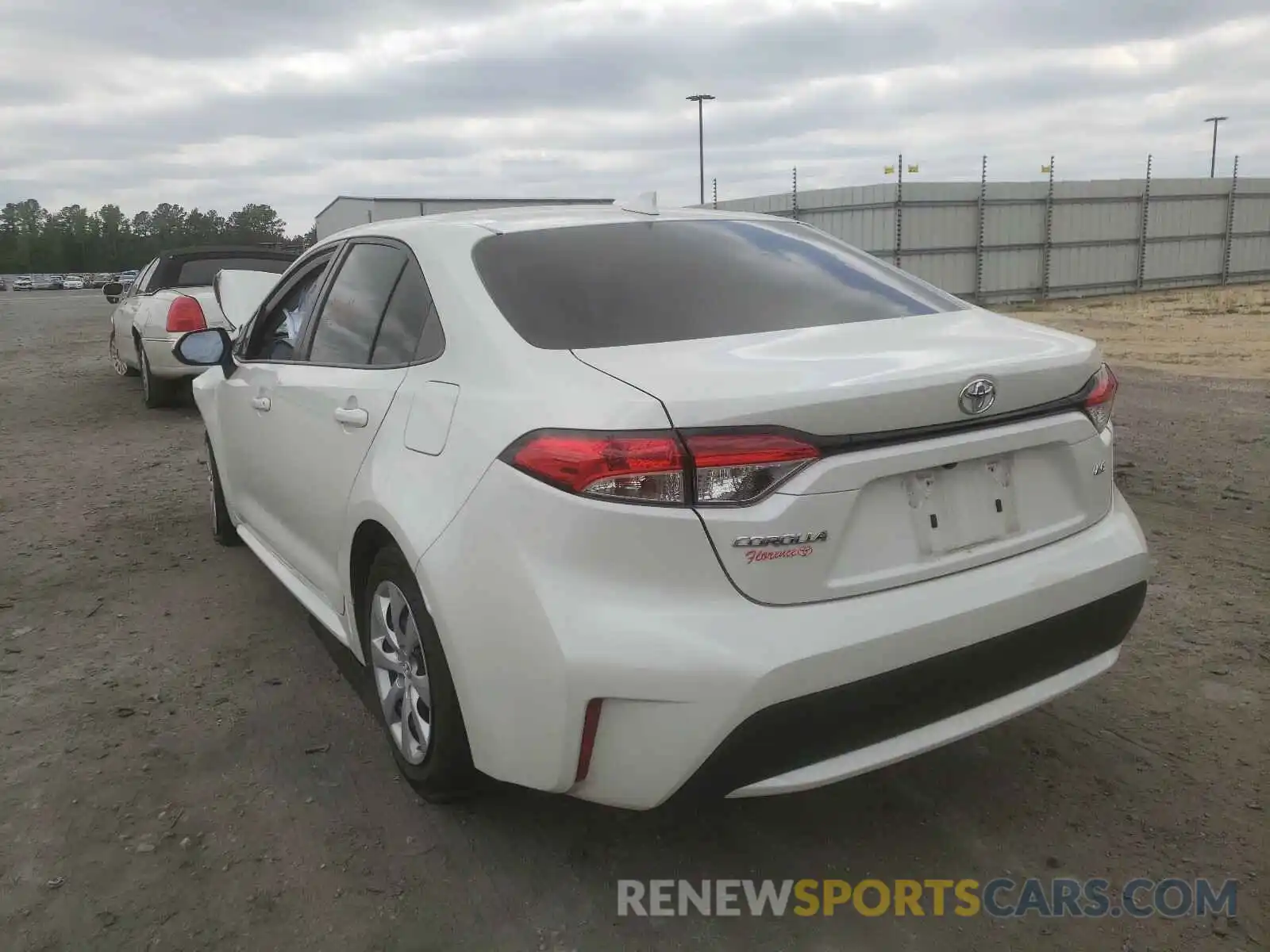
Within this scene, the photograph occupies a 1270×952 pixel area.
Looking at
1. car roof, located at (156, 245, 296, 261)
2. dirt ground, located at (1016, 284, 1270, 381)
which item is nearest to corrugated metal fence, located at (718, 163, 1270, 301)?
dirt ground, located at (1016, 284, 1270, 381)

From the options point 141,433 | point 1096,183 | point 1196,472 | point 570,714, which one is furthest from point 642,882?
point 1096,183

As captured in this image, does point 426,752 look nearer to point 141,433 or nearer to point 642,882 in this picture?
point 642,882

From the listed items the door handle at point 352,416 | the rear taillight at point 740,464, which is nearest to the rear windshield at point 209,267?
the door handle at point 352,416

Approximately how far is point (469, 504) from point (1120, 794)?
6.23ft

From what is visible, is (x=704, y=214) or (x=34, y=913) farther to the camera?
(x=704, y=214)

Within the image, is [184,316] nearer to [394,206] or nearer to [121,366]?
[121,366]

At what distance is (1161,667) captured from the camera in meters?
3.58

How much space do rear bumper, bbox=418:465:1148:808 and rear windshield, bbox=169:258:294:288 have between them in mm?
9190

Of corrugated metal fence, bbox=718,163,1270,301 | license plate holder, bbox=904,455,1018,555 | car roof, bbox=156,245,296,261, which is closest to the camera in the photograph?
license plate holder, bbox=904,455,1018,555

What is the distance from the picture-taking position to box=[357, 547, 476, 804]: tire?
8.34ft

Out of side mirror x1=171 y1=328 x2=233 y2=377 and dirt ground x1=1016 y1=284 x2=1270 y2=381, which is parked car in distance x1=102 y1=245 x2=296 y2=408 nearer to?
side mirror x1=171 y1=328 x2=233 y2=377

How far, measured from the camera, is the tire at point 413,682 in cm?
254

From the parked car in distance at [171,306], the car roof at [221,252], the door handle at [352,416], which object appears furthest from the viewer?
the car roof at [221,252]

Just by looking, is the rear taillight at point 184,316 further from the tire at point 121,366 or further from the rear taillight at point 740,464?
the rear taillight at point 740,464
